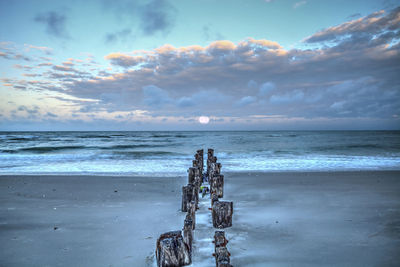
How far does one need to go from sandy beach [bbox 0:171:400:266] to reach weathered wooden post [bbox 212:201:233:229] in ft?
0.63

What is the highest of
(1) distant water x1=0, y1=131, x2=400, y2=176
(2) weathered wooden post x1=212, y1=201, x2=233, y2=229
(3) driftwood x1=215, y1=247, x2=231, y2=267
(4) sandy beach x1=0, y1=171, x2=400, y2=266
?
(3) driftwood x1=215, y1=247, x2=231, y2=267

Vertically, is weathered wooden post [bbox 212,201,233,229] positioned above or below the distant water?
above

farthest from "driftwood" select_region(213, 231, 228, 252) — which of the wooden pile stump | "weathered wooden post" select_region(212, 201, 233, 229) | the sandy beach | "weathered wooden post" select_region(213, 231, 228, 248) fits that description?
the wooden pile stump

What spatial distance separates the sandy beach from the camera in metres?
3.84

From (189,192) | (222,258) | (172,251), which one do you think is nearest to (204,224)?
(189,192)

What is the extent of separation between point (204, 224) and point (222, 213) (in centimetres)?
62

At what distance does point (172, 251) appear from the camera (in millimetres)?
2891

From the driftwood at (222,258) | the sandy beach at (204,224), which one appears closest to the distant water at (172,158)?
the sandy beach at (204,224)

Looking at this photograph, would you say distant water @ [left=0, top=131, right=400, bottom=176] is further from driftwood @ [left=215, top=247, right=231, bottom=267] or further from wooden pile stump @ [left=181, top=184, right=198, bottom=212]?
driftwood @ [left=215, top=247, right=231, bottom=267]

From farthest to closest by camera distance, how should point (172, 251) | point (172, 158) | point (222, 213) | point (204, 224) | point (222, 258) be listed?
point (172, 158) → point (204, 224) → point (222, 213) → point (172, 251) → point (222, 258)

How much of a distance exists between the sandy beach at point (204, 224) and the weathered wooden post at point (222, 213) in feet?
0.63

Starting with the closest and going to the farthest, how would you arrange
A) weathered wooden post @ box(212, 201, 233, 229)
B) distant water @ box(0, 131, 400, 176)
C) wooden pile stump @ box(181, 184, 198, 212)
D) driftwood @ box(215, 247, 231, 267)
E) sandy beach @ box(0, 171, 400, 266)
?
1. driftwood @ box(215, 247, 231, 267)
2. sandy beach @ box(0, 171, 400, 266)
3. weathered wooden post @ box(212, 201, 233, 229)
4. wooden pile stump @ box(181, 184, 198, 212)
5. distant water @ box(0, 131, 400, 176)

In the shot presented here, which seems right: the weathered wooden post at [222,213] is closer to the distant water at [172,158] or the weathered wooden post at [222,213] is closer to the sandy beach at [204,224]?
the sandy beach at [204,224]

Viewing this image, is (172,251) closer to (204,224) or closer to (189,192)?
(204,224)
